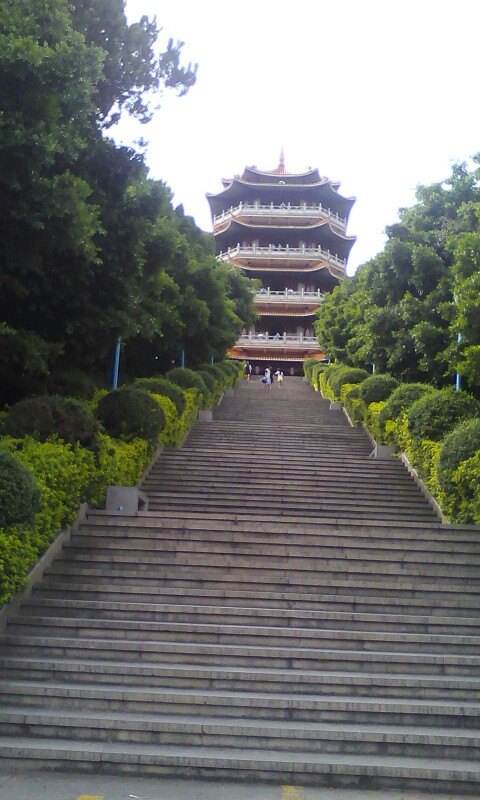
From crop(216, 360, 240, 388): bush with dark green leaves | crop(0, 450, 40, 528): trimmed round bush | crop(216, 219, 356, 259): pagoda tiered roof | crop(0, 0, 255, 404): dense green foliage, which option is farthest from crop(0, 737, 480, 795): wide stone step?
crop(216, 219, 356, 259): pagoda tiered roof

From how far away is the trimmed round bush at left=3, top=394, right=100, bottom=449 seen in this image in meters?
8.99

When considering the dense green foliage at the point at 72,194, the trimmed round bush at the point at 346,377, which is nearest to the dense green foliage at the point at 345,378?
the trimmed round bush at the point at 346,377

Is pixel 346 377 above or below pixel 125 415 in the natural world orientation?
above

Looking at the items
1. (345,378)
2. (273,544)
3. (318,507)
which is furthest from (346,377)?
(273,544)

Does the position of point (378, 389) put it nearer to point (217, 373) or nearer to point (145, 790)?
point (217, 373)

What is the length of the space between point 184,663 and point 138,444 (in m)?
5.27

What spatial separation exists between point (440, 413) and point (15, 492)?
7184 mm

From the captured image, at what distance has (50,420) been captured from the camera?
9039 mm

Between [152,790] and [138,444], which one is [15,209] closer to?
[138,444]

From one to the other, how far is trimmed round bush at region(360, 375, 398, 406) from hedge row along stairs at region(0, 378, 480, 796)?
7.05m

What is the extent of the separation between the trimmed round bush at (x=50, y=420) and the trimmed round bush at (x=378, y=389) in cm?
837

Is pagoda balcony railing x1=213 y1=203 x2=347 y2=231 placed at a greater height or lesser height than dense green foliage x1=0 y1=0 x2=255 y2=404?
greater

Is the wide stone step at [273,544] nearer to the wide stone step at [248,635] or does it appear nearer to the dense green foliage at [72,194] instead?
the wide stone step at [248,635]

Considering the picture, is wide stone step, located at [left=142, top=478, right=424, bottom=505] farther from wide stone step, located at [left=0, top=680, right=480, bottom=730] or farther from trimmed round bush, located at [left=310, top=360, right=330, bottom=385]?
trimmed round bush, located at [left=310, top=360, right=330, bottom=385]
